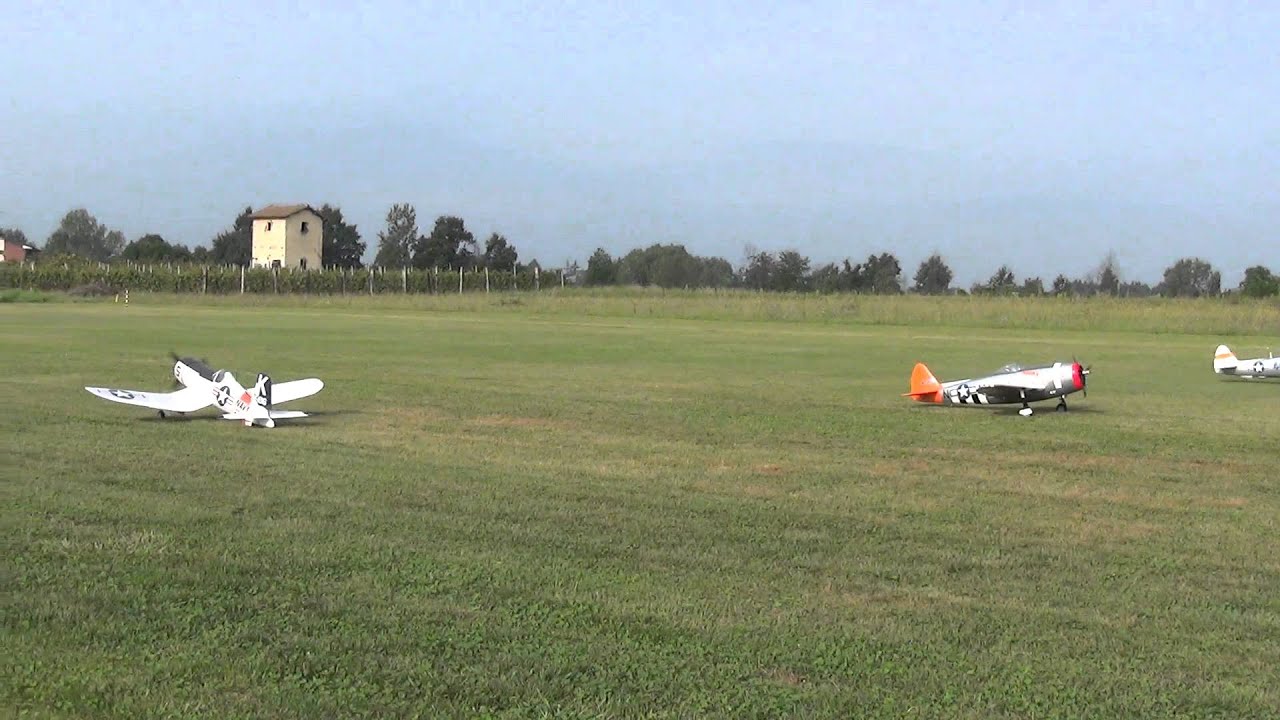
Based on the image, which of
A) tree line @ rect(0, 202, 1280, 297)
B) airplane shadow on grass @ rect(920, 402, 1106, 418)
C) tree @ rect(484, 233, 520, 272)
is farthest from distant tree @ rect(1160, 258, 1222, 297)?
airplane shadow on grass @ rect(920, 402, 1106, 418)

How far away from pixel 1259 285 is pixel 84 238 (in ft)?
521

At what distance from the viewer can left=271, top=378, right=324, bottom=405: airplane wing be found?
47.1 feet

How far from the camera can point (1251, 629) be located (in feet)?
19.7

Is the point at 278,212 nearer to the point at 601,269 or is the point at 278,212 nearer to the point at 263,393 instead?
the point at 601,269

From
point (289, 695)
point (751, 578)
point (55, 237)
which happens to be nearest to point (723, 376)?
point (751, 578)

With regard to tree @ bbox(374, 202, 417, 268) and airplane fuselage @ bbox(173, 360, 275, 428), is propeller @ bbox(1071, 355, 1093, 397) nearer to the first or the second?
airplane fuselage @ bbox(173, 360, 275, 428)

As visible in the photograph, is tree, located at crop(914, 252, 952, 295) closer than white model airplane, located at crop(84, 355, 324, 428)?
No

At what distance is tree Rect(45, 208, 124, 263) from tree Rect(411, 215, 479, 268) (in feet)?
260

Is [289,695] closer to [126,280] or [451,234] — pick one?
[126,280]

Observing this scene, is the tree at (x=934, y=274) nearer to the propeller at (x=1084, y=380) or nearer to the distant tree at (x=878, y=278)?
the distant tree at (x=878, y=278)

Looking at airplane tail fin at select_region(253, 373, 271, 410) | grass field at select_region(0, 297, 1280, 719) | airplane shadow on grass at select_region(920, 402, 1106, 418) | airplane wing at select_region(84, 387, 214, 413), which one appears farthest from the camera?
airplane shadow on grass at select_region(920, 402, 1106, 418)

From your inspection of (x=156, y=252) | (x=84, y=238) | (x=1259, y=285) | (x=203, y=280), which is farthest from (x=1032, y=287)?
(x=84, y=238)

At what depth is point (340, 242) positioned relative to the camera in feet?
437

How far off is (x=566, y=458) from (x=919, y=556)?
15.2 ft
